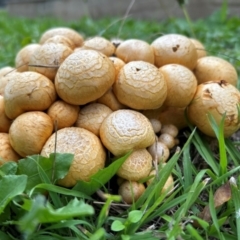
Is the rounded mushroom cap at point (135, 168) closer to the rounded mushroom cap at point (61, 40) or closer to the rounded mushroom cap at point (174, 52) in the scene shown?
the rounded mushroom cap at point (174, 52)

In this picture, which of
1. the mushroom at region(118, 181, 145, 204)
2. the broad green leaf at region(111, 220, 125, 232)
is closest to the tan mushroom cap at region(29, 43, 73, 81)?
the mushroom at region(118, 181, 145, 204)

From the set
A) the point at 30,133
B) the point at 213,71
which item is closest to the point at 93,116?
the point at 30,133

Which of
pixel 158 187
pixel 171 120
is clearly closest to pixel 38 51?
pixel 171 120

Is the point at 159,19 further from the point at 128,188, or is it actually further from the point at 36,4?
the point at 128,188

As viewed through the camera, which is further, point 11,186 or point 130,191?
point 130,191

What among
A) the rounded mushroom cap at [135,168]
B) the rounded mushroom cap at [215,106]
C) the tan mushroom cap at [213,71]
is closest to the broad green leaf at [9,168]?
the rounded mushroom cap at [135,168]

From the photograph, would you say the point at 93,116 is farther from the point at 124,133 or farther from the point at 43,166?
the point at 43,166
